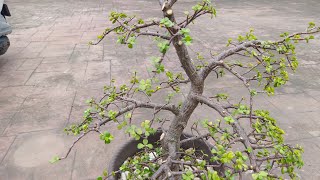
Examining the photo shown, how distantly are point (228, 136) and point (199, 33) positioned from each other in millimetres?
5712

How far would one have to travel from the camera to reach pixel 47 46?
5867 millimetres

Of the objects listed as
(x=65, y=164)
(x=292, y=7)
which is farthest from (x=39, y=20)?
(x=292, y=7)

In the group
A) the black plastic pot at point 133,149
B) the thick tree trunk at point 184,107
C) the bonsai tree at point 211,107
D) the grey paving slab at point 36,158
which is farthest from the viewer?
the grey paving slab at point 36,158

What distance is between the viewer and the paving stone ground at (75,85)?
268cm

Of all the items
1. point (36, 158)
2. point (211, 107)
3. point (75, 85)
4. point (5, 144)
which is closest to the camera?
point (211, 107)

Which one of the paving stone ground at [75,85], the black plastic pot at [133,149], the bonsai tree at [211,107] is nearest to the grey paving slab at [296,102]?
the paving stone ground at [75,85]

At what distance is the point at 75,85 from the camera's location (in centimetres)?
414

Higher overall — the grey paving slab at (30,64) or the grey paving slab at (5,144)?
the grey paving slab at (30,64)

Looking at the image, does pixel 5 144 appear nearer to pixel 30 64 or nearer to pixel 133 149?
pixel 133 149

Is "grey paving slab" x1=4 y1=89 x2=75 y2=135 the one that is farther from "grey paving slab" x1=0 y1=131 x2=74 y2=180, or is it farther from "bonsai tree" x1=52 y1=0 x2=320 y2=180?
"bonsai tree" x1=52 y1=0 x2=320 y2=180

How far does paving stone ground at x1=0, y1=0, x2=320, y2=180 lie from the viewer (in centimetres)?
268

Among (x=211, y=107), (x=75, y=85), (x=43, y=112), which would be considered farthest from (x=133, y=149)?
(x=75, y=85)

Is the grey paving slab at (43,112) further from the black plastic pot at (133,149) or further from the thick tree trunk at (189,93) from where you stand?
the thick tree trunk at (189,93)

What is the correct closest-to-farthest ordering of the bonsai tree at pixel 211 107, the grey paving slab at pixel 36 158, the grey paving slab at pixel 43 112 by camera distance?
A: the bonsai tree at pixel 211 107
the grey paving slab at pixel 36 158
the grey paving slab at pixel 43 112
